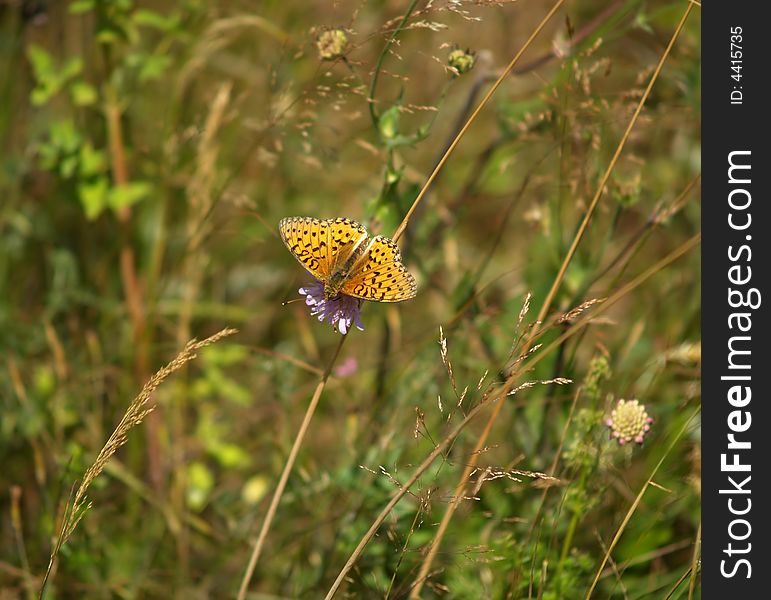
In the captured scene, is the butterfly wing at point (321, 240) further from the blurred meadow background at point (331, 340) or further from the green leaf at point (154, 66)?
the green leaf at point (154, 66)

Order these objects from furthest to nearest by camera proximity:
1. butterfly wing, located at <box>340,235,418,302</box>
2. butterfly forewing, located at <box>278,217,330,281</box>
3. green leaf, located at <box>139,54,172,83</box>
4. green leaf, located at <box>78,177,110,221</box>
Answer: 1. green leaf, located at <box>78,177,110,221</box>
2. green leaf, located at <box>139,54,172,83</box>
3. butterfly forewing, located at <box>278,217,330,281</box>
4. butterfly wing, located at <box>340,235,418,302</box>

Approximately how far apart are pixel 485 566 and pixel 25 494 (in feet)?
4.13

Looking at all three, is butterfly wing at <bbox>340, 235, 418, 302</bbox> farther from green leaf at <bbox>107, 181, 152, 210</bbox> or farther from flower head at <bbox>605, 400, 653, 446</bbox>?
green leaf at <bbox>107, 181, 152, 210</bbox>

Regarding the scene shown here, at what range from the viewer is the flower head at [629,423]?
1.63 m

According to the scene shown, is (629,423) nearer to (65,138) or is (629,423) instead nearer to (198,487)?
(198,487)

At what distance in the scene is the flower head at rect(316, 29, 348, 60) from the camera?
1720 mm

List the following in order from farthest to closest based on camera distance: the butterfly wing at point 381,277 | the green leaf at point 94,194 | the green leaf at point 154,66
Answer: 1. the green leaf at point 94,194
2. the green leaf at point 154,66
3. the butterfly wing at point 381,277

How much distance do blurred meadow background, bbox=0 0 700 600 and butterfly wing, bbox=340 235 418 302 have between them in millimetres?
180

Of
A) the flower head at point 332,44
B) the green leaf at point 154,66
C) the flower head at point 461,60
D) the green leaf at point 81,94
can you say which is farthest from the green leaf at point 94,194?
the flower head at point 461,60

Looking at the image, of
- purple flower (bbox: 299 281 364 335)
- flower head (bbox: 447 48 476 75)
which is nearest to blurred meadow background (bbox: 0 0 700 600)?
flower head (bbox: 447 48 476 75)

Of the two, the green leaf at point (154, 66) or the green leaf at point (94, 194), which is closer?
the green leaf at point (154, 66)
